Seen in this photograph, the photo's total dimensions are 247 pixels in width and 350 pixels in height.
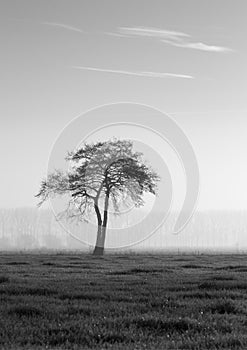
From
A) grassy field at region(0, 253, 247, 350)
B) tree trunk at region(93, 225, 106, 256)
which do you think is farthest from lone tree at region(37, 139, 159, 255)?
grassy field at region(0, 253, 247, 350)

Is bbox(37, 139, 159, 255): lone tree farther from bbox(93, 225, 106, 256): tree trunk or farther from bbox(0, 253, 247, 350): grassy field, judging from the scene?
bbox(0, 253, 247, 350): grassy field

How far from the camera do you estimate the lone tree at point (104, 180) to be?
177 ft

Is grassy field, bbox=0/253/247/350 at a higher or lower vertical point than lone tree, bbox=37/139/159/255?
lower

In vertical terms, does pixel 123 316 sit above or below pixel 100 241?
below

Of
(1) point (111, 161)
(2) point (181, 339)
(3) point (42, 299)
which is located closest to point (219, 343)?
(2) point (181, 339)

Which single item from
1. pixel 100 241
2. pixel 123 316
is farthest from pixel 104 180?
pixel 123 316

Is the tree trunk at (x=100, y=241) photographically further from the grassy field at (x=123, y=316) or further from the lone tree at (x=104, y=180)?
the grassy field at (x=123, y=316)

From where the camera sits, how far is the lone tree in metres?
53.9

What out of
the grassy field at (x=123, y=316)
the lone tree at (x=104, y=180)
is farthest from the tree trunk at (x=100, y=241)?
the grassy field at (x=123, y=316)

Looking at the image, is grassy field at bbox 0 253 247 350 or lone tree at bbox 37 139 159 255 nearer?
grassy field at bbox 0 253 247 350

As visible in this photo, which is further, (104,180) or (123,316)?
(104,180)

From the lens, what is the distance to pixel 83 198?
55.0m

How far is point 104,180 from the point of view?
53.8 m

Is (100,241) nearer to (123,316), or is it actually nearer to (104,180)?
(104,180)
